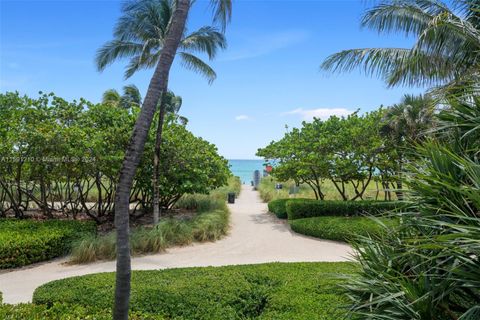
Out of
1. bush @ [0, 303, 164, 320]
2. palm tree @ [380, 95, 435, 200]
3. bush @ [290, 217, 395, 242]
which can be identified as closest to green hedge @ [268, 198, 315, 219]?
bush @ [290, 217, 395, 242]

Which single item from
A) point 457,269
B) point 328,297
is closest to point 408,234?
point 457,269

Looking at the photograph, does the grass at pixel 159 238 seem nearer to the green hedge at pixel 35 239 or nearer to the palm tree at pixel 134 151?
the green hedge at pixel 35 239

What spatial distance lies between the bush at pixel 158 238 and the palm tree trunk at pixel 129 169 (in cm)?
561

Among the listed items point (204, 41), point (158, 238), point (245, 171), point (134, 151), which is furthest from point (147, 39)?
point (245, 171)

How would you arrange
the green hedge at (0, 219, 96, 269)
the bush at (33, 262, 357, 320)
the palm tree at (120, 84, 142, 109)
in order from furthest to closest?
the palm tree at (120, 84, 142, 109) → the green hedge at (0, 219, 96, 269) → the bush at (33, 262, 357, 320)

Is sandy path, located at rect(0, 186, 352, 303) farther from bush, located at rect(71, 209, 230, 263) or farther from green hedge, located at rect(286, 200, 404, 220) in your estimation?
green hedge, located at rect(286, 200, 404, 220)

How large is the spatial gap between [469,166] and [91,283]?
5.84m

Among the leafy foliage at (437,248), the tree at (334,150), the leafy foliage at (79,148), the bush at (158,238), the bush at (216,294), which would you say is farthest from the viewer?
the tree at (334,150)

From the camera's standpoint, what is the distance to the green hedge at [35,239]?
25.5 feet

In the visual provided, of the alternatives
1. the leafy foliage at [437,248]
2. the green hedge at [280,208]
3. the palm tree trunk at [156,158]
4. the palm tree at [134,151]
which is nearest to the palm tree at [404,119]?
the green hedge at [280,208]

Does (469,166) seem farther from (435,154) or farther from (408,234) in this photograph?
(408,234)

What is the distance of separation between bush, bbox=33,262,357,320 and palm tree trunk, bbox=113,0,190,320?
4.81 feet

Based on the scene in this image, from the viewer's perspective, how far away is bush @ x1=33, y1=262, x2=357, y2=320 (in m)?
4.62

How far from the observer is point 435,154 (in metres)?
2.81
